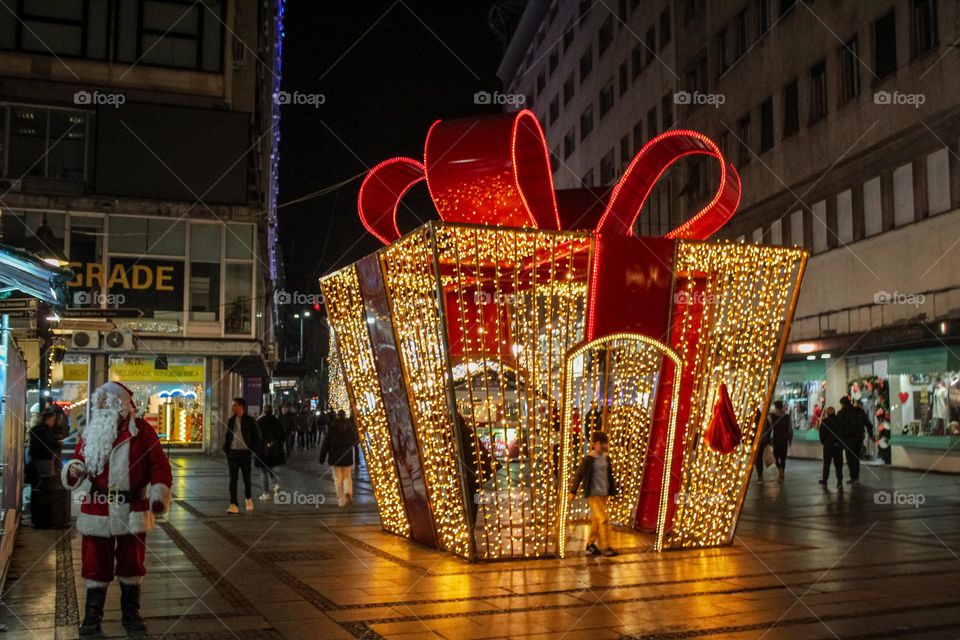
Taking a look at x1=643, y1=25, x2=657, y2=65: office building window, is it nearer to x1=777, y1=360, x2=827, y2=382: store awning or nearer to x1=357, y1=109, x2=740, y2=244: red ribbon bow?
x1=777, y1=360, x2=827, y2=382: store awning

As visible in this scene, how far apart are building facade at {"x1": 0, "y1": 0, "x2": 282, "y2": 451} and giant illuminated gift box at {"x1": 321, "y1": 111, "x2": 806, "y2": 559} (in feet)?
61.4

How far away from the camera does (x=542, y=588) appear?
Answer: 866 centimetres

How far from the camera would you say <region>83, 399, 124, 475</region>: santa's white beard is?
284 inches

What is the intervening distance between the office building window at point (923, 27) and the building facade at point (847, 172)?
0.15 ft

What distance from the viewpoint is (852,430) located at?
19422 millimetres

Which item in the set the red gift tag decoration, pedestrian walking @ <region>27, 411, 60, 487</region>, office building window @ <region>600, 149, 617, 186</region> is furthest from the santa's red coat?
office building window @ <region>600, 149, 617, 186</region>

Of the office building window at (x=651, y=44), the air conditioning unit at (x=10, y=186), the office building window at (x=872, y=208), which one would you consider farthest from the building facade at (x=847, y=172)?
the air conditioning unit at (x=10, y=186)

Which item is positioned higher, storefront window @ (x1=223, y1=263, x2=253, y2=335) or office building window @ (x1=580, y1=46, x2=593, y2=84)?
office building window @ (x1=580, y1=46, x2=593, y2=84)

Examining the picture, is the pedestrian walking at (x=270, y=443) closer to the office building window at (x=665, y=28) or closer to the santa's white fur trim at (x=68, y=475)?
the santa's white fur trim at (x=68, y=475)

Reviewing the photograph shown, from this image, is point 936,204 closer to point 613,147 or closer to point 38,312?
point 38,312

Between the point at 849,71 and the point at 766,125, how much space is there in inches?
198

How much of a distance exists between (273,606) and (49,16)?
2611 cm

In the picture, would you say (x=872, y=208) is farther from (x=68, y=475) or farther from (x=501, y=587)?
(x=68, y=475)

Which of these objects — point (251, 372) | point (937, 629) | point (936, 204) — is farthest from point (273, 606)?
point (251, 372)
